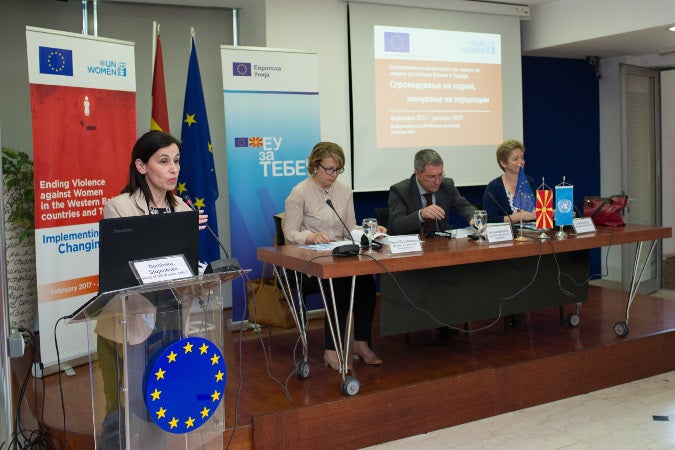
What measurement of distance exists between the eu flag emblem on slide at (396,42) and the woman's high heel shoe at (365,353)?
2842 millimetres

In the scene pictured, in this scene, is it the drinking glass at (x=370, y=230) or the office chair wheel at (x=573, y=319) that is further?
the office chair wheel at (x=573, y=319)

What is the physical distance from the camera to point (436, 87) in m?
6.09

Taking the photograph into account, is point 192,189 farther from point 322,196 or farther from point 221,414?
point 221,414

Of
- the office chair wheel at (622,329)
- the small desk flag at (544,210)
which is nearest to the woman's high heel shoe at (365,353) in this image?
the small desk flag at (544,210)

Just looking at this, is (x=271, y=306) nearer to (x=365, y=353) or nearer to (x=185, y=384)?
(x=365, y=353)

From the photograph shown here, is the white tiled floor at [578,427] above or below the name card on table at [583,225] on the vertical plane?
below

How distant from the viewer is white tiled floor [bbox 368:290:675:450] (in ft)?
10.7

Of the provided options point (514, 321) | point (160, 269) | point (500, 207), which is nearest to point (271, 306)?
point (500, 207)

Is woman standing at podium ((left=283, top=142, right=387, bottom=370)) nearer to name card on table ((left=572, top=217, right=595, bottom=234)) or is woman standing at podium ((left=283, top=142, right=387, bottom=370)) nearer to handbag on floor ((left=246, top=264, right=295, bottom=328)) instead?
handbag on floor ((left=246, top=264, right=295, bottom=328))

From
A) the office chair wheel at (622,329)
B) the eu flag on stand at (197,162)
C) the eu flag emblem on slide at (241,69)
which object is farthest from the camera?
the eu flag emblem on slide at (241,69)

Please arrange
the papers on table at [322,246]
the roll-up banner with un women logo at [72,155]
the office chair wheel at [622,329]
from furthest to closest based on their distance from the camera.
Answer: the office chair wheel at [622,329] → the roll-up banner with un women logo at [72,155] → the papers on table at [322,246]

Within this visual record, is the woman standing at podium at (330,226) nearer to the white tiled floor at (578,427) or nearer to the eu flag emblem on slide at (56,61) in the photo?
the white tiled floor at (578,427)

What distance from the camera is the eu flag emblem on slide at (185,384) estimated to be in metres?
2.06

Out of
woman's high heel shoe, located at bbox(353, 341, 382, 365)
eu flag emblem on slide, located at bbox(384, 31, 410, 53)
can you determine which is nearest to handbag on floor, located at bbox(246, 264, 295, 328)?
woman's high heel shoe, located at bbox(353, 341, 382, 365)
